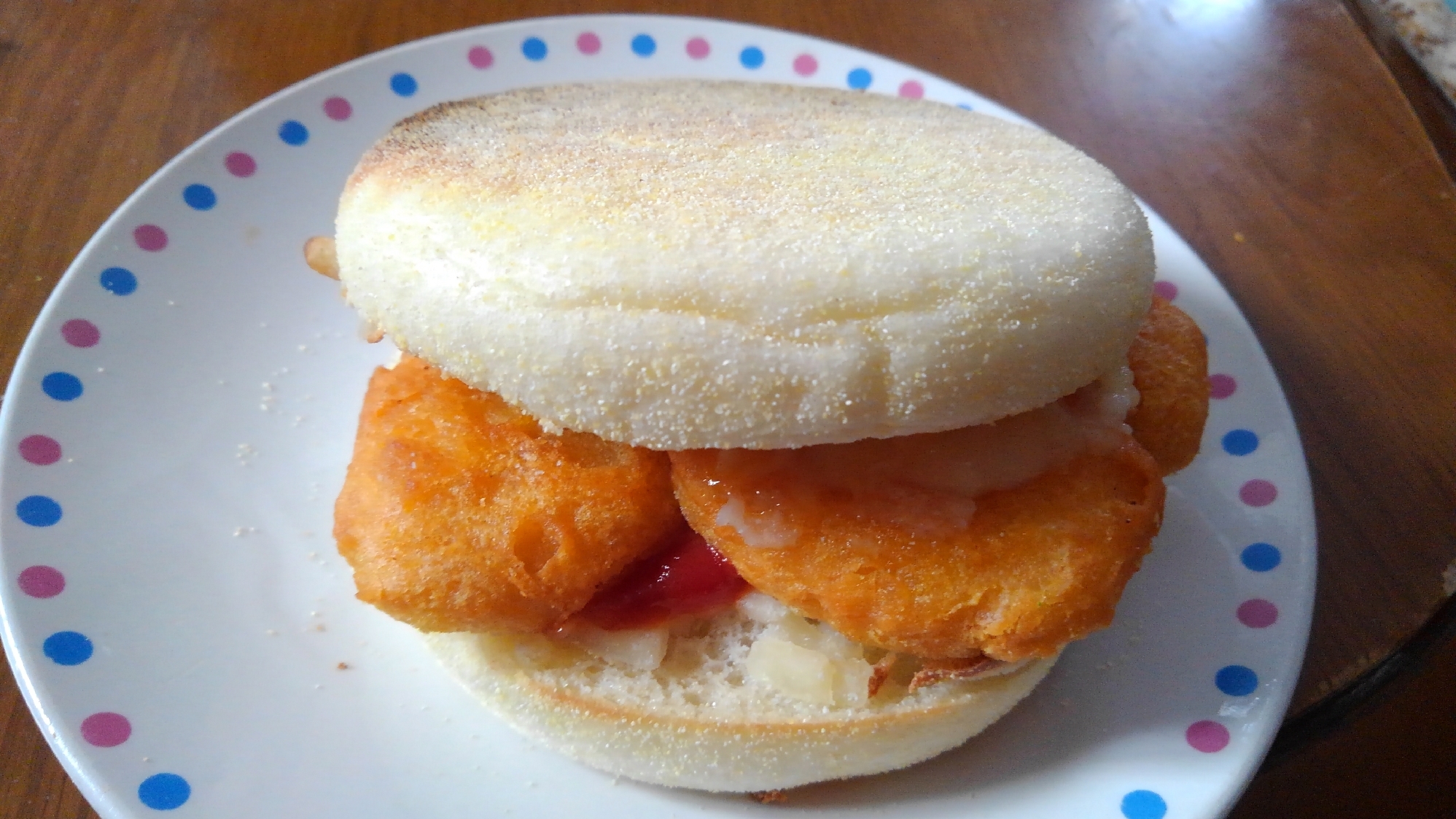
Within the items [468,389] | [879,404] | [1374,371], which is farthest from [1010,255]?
[1374,371]

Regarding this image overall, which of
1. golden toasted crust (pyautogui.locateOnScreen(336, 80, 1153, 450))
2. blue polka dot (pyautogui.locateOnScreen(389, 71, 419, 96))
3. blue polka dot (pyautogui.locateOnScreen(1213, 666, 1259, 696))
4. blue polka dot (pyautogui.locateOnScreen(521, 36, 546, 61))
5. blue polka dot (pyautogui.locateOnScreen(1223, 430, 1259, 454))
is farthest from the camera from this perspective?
blue polka dot (pyautogui.locateOnScreen(521, 36, 546, 61))

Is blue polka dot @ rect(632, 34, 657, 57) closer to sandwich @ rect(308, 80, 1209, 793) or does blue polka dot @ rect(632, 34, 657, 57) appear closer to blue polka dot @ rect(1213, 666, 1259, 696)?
sandwich @ rect(308, 80, 1209, 793)

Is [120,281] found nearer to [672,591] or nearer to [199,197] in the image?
[199,197]

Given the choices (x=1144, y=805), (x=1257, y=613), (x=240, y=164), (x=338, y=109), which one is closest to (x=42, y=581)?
(x=240, y=164)

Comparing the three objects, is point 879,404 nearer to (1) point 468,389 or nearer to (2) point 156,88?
(1) point 468,389

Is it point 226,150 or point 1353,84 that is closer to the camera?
point 226,150

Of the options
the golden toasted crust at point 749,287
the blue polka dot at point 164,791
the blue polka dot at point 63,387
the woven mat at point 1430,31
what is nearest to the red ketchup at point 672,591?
the golden toasted crust at point 749,287

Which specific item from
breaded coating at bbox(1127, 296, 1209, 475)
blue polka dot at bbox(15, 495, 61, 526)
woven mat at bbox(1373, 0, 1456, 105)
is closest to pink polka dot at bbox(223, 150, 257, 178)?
blue polka dot at bbox(15, 495, 61, 526)
